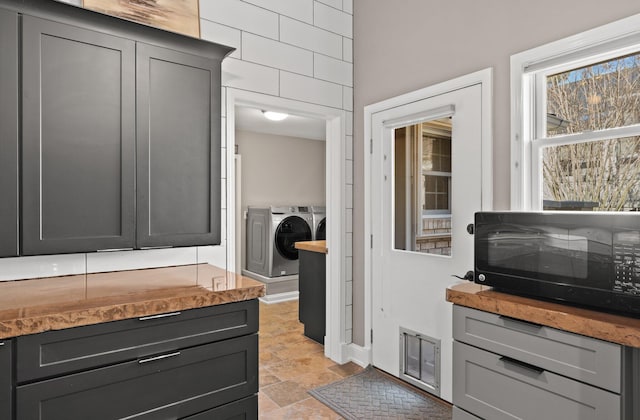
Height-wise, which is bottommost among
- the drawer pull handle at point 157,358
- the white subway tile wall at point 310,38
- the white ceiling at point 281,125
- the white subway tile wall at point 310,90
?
the drawer pull handle at point 157,358

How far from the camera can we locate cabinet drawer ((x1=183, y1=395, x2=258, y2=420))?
5.00ft

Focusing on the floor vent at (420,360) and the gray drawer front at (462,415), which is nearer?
the gray drawer front at (462,415)

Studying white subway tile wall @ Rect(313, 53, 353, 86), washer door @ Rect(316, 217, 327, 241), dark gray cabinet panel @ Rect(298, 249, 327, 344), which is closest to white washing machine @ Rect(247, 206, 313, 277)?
washer door @ Rect(316, 217, 327, 241)

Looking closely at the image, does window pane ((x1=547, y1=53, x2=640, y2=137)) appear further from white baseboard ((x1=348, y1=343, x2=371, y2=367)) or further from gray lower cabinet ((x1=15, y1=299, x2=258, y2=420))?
white baseboard ((x1=348, y1=343, x2=371, y2=367))

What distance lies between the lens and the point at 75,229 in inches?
60.1

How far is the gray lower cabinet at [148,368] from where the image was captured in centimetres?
120

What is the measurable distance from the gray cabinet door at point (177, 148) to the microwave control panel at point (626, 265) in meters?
1.64

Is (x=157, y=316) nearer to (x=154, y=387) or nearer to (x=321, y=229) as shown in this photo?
(x=154, y=387)

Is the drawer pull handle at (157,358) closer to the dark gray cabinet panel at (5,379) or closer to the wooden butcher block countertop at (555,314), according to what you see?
the dark gray cabinet panel at (5,379)

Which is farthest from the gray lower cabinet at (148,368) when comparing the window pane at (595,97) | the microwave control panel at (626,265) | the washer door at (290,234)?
the washer door at (290,234)

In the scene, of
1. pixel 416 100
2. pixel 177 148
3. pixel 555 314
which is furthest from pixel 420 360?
pixel 177 148

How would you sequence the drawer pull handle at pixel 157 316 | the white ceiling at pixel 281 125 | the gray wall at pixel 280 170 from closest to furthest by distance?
the drawer pull handle at pixel 157 316, the white ceiling at pixel 281 125, the gray wall at pixel 280 170

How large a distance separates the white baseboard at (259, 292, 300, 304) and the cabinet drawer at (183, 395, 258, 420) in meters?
3.14

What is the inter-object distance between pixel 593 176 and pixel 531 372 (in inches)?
38.6
